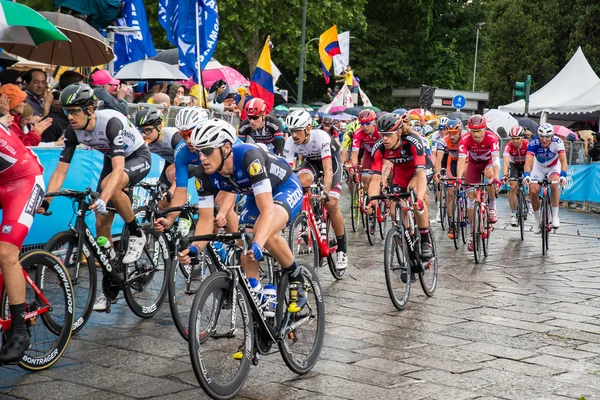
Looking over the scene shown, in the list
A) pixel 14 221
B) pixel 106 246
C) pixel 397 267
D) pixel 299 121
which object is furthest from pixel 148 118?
pixel 14 221

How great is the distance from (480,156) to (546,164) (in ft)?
5.59

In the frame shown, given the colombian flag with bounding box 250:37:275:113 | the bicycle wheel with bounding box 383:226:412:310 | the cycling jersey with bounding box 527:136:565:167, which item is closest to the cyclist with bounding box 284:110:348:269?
the bicycle wheel with bounding box 383:226:412:310

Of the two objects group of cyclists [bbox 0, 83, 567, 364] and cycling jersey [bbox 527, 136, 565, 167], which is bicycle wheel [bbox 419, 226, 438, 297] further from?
cycling jersey [bbox 527, 136, 565, 167]

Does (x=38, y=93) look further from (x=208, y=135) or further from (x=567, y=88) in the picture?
(x=567, y=88)

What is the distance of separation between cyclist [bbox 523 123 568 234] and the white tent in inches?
669

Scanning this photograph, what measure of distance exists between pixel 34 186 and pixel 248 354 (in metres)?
1.82

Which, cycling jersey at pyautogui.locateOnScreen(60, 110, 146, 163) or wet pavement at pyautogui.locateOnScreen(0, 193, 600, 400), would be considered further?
cycling jersey at pyautogui.locateOnScreen(60, 110, 146, 163)

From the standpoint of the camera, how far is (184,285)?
30.2 feet

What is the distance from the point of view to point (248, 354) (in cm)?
592

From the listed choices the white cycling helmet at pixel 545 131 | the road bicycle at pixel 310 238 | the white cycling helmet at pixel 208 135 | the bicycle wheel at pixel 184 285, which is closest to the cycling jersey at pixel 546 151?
the white cycling helmet at pixel 545 131

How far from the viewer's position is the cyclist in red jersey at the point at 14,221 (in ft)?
19.2

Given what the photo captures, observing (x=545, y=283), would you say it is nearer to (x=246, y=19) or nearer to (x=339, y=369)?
(x=339, y=369)

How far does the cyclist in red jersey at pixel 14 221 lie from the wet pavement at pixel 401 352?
0.33 m

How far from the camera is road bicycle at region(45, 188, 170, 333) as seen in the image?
7.31 metres
